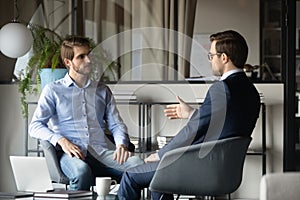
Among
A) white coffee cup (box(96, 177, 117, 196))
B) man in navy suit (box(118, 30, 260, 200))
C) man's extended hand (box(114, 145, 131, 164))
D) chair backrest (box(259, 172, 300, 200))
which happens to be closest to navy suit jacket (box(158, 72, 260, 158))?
man in navy suit (box(118, 30, 260, 200))

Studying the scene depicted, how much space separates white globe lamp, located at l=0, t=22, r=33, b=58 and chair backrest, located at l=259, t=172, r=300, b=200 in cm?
399

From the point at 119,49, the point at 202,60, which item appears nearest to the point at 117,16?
the point at 119,49

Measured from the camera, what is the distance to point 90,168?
484 cm

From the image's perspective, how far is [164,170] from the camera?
14.0ft

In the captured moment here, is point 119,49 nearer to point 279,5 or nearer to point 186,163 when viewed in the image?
point 279,5

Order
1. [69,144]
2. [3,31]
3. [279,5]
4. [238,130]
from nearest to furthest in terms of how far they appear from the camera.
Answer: [238,130]
[69,144]
[3,31]
[279,5]

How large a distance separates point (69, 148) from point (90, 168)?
19cm

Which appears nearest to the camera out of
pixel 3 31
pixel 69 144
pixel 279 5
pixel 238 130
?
pixel 238 130

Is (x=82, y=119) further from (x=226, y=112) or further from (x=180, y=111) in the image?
(x=226, y=112)

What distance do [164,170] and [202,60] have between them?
8.98ft

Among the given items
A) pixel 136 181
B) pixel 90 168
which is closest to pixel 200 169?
pixel 136 181

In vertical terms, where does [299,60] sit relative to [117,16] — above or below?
Answer: below

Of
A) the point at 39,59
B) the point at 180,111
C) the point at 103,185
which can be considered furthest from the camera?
the point at 39,59

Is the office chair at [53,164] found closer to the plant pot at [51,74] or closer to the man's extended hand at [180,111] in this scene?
the man's extended hand at [180,111]
